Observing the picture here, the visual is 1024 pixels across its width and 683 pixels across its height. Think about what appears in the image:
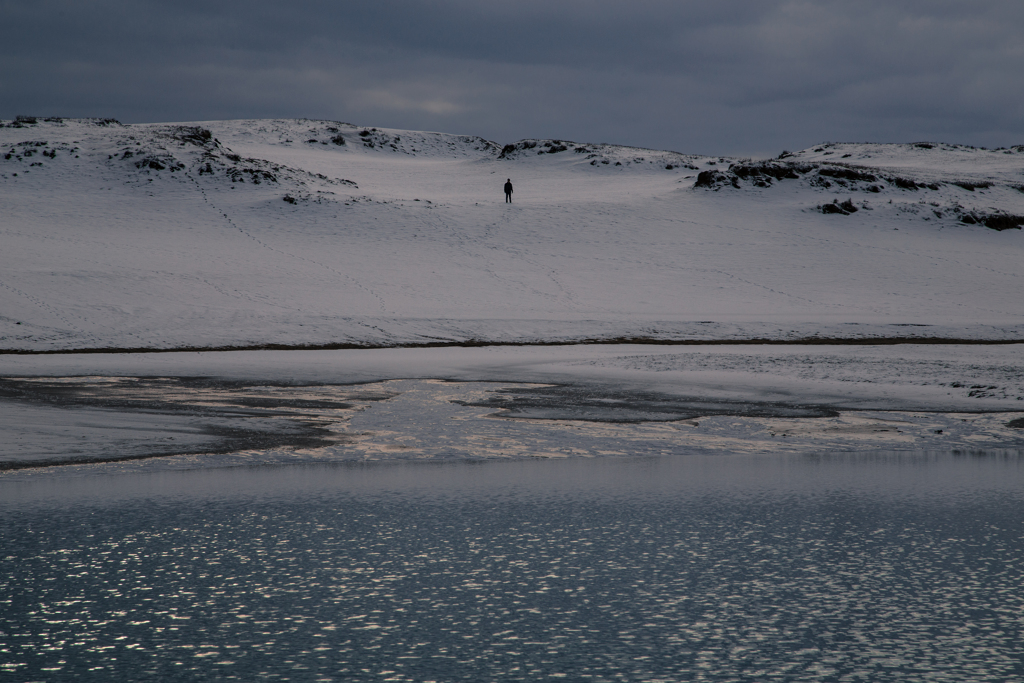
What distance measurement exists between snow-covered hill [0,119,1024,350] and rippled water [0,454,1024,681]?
14.4 metres

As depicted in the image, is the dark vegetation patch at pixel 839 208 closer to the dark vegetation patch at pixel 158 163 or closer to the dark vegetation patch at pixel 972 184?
the dark vegetation patch at pixel 972 184

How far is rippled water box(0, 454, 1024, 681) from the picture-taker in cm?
407

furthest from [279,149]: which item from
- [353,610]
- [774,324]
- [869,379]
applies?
A: [353,610]

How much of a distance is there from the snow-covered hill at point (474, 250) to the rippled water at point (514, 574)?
14379 mm

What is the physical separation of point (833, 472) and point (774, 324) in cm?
1688

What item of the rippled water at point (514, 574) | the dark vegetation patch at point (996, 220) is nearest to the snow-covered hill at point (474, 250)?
the dark vegetation patch at point (996, 220)

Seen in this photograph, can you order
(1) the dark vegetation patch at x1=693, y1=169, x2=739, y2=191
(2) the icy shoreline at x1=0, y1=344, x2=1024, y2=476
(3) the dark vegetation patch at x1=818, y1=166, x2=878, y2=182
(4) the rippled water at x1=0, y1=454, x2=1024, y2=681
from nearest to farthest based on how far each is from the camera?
(4) the rippled water at x1=0, y1=454, x2=1024, y2=681, (2) the icy shoreline at x1=0, y1=344, x2=1024, y2=476, (1) the dark vegetation patch at x1=693, y1=169, x2=739, y2=191, (3) the dark vegetation patch at x1=818, y1=166, x2=878, y2=182

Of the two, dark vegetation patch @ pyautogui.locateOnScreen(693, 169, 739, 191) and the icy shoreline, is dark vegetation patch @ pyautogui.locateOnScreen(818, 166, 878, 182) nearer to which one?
dark vegetation patch @ pyautogui.locateOnScreen(693, 169, 739, 191)

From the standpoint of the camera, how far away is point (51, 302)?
23.6m

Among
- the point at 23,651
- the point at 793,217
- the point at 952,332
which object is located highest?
the point at 793,217

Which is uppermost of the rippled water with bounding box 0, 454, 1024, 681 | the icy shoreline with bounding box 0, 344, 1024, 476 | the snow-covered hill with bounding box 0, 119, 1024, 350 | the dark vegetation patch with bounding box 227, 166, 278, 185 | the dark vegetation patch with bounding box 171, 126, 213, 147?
the dark vegetation patch with bounding box 171, 126, 213, 147

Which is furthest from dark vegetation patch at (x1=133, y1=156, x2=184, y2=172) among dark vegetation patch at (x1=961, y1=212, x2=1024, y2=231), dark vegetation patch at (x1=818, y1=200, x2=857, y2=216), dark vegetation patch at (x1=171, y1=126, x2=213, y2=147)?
dark vegetation patch at (x1=961, y1=212, x2=1024, y2=231)

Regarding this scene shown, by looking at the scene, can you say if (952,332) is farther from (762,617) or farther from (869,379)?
(762,617)

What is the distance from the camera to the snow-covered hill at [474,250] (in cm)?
Result: 2355
